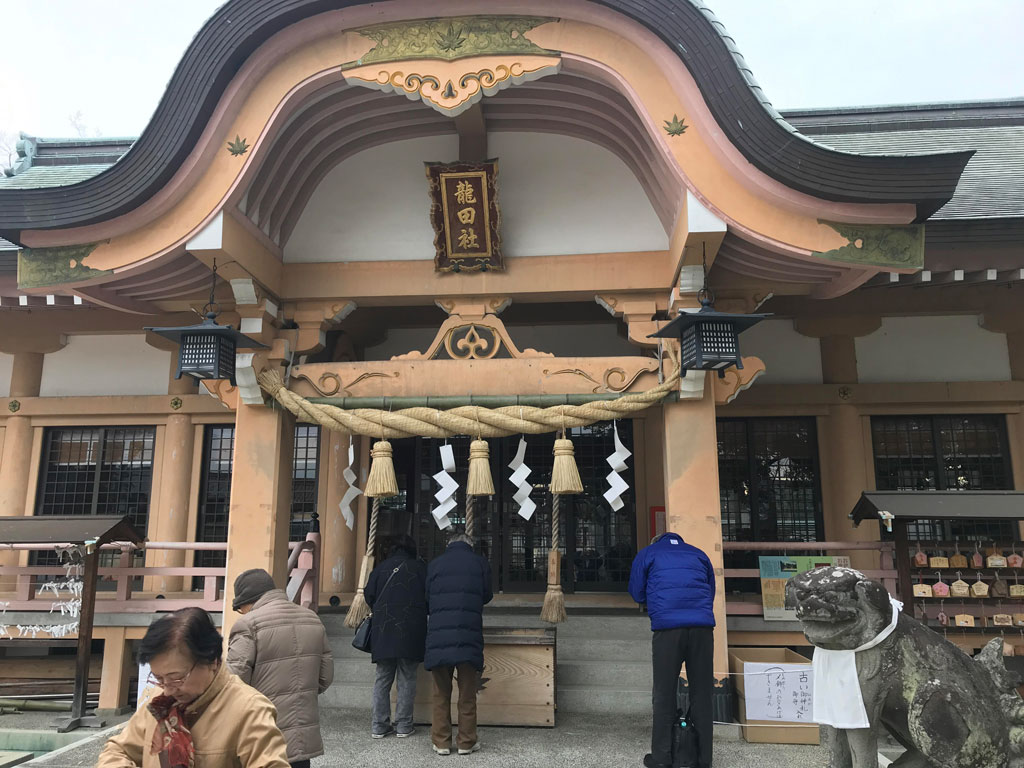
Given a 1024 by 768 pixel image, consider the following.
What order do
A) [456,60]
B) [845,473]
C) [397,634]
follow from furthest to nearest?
[845,473], [397,634], [456,60]

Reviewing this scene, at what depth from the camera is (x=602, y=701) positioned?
6453 mm

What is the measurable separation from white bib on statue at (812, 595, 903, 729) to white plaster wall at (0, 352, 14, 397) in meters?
10.2

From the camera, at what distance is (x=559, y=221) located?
6.65 m

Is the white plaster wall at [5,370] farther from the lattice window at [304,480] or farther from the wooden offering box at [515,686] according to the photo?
the wooden offering box at [515,686]

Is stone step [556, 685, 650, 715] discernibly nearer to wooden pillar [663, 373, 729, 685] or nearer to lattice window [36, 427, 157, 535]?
wooden pillar [663, 373, 729, 685]

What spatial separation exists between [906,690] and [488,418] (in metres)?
3.66

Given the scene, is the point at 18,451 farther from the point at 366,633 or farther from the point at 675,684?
the point at 675,684

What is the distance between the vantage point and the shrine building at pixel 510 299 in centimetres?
548

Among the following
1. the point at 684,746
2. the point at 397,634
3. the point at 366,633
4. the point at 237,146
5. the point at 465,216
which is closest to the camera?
the point at 684,746

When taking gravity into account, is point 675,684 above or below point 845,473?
below

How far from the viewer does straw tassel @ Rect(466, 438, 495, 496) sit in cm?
595

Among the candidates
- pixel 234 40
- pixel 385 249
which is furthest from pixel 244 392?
pixel 234 40

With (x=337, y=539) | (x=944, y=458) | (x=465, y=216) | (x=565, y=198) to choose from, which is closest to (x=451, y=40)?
(x=465, y=216)

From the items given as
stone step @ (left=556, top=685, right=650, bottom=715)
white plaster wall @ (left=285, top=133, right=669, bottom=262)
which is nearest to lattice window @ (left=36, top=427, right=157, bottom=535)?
white plaster wall @ (left=285, top=133, right=669, bottom=262)
